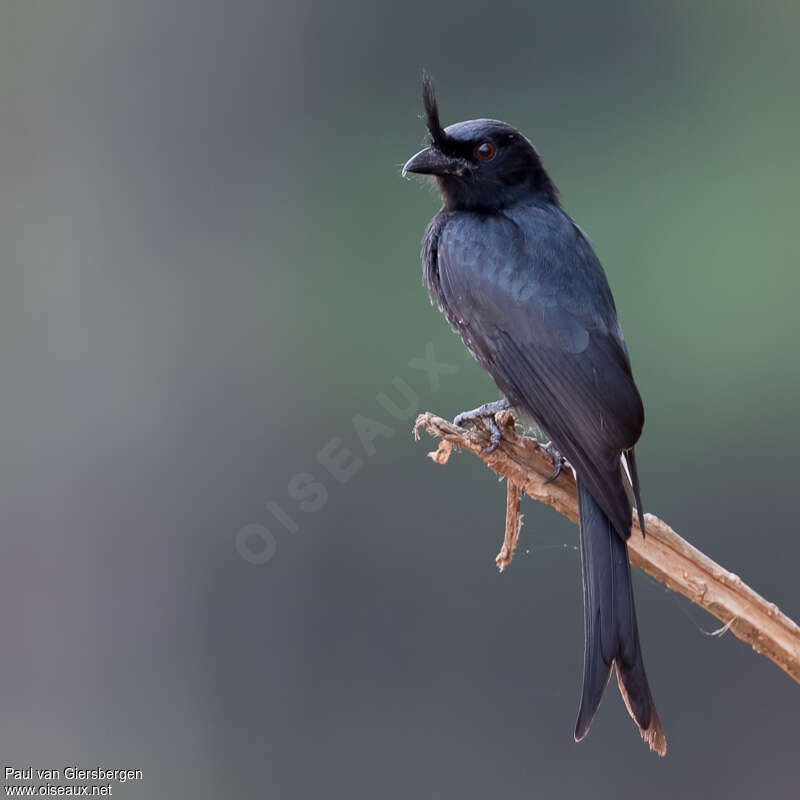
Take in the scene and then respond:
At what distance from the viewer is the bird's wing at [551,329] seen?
7.90 ft

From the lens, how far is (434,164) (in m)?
2.84

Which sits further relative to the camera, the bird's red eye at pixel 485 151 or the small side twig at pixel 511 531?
Answer: the bird's red eye at pixel 485 151

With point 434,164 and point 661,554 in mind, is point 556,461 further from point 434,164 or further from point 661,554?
point 434,164

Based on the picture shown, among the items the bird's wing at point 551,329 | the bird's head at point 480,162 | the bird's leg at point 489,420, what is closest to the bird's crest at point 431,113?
the bird's head at point 480,162

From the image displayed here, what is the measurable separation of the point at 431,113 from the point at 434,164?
0.13 metres

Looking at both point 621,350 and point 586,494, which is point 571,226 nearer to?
point 621,350

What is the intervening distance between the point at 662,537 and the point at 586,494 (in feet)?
0.60

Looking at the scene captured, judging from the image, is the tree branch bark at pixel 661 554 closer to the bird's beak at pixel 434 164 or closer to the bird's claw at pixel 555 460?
the bird's claw at pixel 555 460

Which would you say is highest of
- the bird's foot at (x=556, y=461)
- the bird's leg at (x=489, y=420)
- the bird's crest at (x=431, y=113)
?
the bird's crest at (x=431, y=113)

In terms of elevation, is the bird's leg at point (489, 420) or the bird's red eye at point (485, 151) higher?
the bird's red eye at point (485, 151)

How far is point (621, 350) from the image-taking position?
8.47ft

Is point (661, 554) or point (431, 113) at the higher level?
point (431, 113)

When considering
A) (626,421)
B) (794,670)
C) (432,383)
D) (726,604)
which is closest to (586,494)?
(626,421)

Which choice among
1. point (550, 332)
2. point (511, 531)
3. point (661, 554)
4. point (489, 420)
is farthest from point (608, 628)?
point (550, 332)
